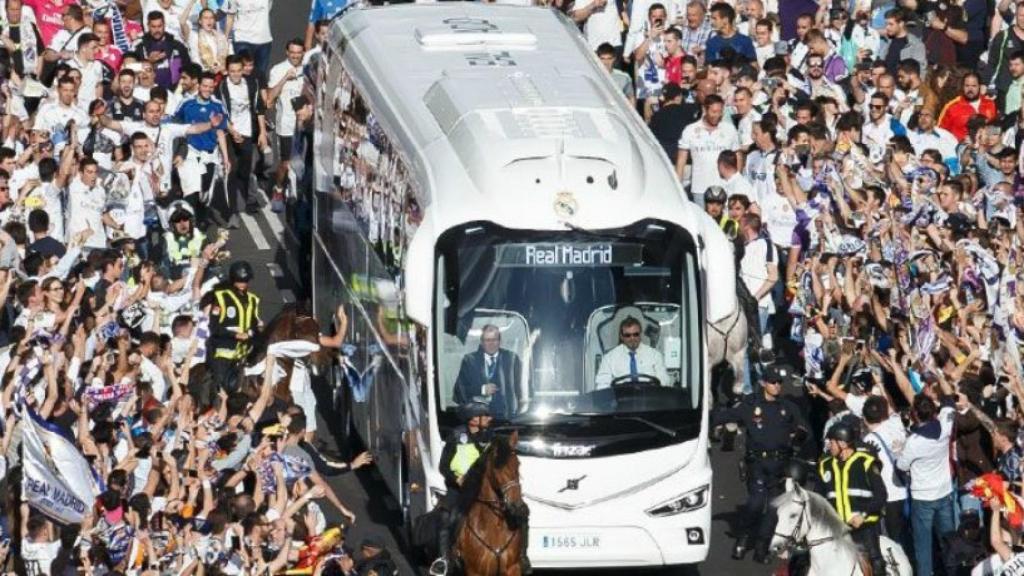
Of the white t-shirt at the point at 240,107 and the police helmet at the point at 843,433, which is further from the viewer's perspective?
the white t-shirt at the point at 240,107

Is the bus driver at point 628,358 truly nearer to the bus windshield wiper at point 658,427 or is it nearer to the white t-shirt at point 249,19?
the bus windshield wiper at point 658,427

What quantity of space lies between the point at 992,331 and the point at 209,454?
20.7 feet

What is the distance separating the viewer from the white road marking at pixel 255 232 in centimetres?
3142

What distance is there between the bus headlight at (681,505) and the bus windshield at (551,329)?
529 millimetres

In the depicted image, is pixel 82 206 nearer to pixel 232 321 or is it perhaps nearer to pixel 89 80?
pixel 232 321

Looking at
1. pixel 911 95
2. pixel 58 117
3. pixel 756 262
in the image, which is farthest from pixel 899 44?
pixel 58 117

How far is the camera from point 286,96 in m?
31.7

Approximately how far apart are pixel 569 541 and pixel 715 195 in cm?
645

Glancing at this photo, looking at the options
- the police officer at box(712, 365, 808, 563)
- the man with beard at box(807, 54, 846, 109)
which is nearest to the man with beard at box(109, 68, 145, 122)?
the man with beard at box(807, 54, 846, 109)

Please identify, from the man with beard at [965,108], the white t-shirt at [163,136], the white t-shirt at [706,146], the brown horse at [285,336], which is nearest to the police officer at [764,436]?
the brown horse at [285,336]

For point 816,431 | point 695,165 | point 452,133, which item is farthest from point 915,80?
point 452,133

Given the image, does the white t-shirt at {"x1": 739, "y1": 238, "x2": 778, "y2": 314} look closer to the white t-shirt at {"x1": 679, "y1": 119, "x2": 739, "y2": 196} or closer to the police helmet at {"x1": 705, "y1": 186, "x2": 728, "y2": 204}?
the police helmet at {"x1": 705, "y1": 186, "x2": 728, "y2": 204}

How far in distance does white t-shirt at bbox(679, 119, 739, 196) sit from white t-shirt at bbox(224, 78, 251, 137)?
4672 mm

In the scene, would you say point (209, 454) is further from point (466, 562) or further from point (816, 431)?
point (816, 431)
